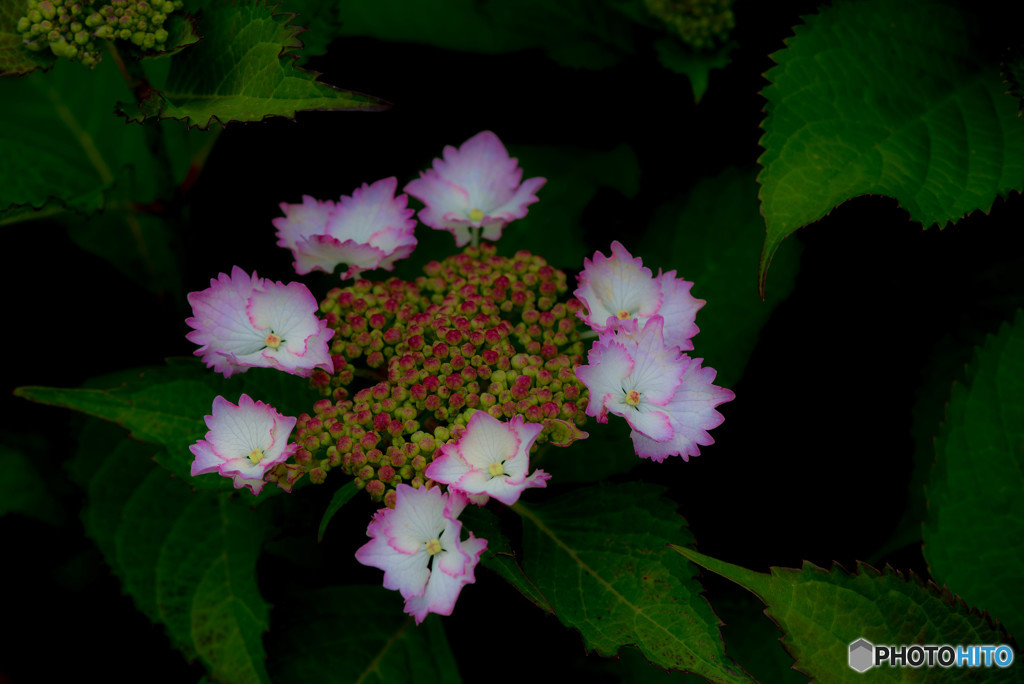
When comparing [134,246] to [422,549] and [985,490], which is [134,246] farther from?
[985,490]

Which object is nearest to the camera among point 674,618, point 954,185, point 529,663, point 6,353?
point 674,618

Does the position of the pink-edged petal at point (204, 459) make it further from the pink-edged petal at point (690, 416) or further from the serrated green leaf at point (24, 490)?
the serrated green leaf at point (24, 490)

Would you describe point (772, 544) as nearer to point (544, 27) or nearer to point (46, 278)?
point (544, 27)

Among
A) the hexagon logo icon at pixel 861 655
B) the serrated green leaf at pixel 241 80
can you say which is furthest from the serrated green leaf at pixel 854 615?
the serrated green leaf at pixel 241 80

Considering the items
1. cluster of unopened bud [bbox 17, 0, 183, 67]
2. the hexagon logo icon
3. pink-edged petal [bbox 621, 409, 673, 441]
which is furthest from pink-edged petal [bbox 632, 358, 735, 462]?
cluster of unopened bud [bbox 17, 0, 183, 67]

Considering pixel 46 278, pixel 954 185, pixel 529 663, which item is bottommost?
pixel 529 663

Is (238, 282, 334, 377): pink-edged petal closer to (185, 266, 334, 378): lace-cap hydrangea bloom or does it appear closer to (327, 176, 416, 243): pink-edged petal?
(185, 266, 334, 378): lace-cap hydrangea bloom

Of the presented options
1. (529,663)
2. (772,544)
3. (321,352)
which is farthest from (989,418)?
(321,352)

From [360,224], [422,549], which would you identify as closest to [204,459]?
[422,549]
